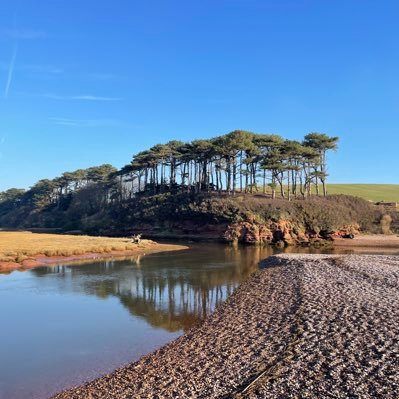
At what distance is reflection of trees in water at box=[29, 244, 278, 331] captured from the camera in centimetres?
2370

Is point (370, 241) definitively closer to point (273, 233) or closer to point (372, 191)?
point (273, 233)

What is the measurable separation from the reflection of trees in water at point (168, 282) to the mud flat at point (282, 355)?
2467 millimetres

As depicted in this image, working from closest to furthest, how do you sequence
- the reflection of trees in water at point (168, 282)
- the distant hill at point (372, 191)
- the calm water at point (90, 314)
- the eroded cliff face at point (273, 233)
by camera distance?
the calm water at point (90, 314) → the reflection of trees in water at point (168, 282) → the eroded cliff face at point (273, 233) → the distant hill at point (372, 191)

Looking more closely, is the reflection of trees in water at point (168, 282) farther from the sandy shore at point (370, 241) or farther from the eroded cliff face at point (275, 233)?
the sandy shore at point (370, 241)

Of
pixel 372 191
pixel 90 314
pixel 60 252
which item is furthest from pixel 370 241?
pixel 372 191

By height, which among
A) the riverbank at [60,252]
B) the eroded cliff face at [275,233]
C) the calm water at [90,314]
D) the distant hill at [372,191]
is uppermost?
the distant hill at [372,191]

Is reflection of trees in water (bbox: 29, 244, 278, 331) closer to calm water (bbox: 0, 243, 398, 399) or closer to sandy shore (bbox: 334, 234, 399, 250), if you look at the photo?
calm water (bbox: 0, 243, 398, 399)

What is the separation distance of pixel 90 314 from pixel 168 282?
10.9m

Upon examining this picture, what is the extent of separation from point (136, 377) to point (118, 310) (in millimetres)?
11003

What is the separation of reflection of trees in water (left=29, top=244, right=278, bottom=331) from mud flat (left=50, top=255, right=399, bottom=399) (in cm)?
247

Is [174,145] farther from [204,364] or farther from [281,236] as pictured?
[204,364]

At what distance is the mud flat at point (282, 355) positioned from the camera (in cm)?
1120

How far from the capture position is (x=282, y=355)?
13.7 m

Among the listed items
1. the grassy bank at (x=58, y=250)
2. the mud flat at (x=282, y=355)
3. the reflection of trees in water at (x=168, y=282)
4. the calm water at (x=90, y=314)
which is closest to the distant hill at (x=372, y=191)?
the grassy bank at (x=58, y=250)
